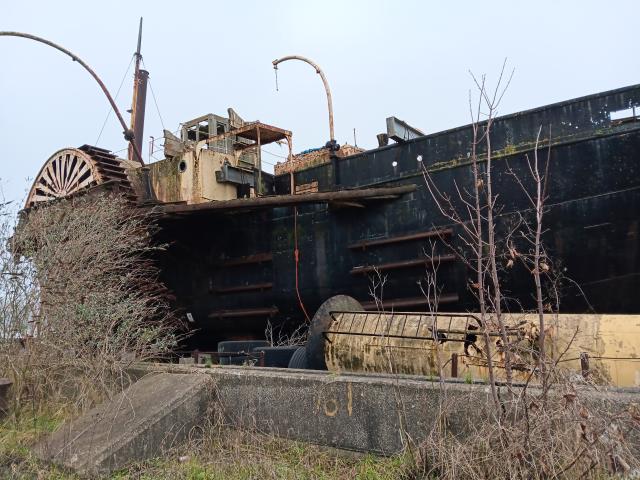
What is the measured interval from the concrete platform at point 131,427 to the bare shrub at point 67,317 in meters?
0.60

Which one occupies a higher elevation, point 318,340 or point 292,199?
point 292,199

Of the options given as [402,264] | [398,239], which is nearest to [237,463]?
[402,264]

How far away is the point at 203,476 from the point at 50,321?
3.55m

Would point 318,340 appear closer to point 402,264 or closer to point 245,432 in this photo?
point 245,432

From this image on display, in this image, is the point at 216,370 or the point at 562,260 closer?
the point at 216,370

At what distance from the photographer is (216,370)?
507cm

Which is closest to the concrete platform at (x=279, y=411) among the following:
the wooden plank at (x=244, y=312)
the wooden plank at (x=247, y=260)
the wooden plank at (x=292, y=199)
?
the wooden plank at (x=292, y=199)

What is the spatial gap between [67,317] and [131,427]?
2608 millimetres

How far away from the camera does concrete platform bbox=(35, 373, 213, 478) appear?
156 inches

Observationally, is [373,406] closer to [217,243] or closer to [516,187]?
[516,187]

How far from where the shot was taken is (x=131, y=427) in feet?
14.0

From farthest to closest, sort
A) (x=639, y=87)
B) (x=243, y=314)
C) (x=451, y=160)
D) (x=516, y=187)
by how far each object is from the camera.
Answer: (x=243, y=314) < (x=451, y=160) < (x=516, y=187) < (x=639, y=87)

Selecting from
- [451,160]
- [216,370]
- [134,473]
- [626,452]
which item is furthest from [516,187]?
[134,473]

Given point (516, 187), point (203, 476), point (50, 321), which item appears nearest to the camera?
point (203, 476)
